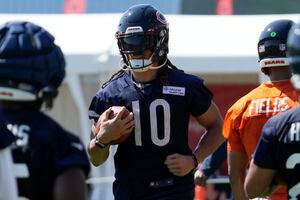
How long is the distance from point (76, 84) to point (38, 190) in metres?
6.31

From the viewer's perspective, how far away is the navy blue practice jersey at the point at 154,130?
511cm

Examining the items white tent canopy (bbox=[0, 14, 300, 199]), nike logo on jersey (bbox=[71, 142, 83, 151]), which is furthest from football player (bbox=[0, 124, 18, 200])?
white tent canopy (bbox=[0, 14, 300, 199])

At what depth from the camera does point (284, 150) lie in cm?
381

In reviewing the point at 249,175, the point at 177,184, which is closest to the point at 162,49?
the point at 177,184

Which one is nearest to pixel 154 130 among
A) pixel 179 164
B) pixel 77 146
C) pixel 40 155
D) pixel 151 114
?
pixel 151 114

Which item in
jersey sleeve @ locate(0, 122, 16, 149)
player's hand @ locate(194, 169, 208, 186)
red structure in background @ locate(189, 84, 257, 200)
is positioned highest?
jersey sleeve @ locate(0, 122, 16, 149)

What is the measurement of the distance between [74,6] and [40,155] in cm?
992

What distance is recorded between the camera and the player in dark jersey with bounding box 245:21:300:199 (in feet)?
12.3

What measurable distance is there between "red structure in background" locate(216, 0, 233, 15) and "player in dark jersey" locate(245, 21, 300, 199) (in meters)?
10.1

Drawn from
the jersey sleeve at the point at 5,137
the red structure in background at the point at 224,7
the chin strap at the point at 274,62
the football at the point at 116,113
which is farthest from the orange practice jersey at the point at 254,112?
the red structure in background at the point at 224,7

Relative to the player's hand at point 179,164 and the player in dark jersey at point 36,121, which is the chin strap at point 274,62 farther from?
the player in dark jersey at point 36,121

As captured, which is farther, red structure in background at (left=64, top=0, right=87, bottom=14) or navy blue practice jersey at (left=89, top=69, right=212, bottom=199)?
red structure in background at (left=64, top=0, right=87, bottom=14)

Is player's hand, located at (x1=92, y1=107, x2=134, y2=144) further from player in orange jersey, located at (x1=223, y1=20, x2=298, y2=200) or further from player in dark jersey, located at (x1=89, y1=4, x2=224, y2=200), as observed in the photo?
player in orange jersey, located at (x1=223, y1=20, x2=298, y2=200)

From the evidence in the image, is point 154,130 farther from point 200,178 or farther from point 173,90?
point 200,178
